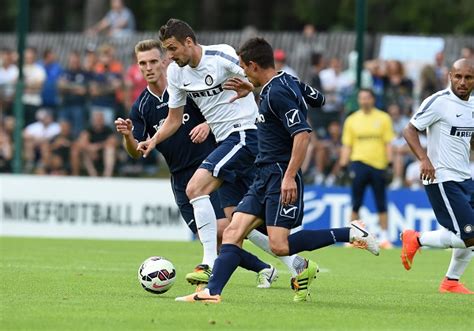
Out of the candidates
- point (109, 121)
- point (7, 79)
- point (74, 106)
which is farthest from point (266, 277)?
point (7, 79)

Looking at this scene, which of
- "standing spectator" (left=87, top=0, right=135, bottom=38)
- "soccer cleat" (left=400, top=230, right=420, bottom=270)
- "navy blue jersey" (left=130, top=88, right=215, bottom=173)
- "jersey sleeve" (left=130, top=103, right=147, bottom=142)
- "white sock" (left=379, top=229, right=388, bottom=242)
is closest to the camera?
"soccer cleat" (left=400, top=230, right=420, bottom=270)

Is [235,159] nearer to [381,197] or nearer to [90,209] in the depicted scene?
[381,197]

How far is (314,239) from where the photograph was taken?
10266 millimetres

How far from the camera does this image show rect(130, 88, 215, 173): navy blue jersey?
12.2 m

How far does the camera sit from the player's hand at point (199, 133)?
11445 mm

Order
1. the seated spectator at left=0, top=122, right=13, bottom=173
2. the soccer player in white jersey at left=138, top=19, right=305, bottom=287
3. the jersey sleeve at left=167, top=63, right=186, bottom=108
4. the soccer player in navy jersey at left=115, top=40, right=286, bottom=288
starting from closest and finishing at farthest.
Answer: the soccer player in white jersey at left=138, top=19, right=305, bottom=287, the jersey sleeve at left=167, top=63, right=186, bottom=108, the soccer player in navy jersey at left=115, top=40, right=286, bottom=288, the seated spectator at left=0, top=122, right=13, bottom=173

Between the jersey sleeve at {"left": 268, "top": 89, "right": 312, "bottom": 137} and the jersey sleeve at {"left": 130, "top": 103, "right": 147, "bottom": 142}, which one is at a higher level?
the jersey sleeve at {"left": 268, "top": 89, "right": 312, "bottom": 137}

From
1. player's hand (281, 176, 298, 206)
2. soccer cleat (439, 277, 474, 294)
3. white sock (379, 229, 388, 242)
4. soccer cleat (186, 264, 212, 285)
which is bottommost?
white sock (379, 229, 388, 242)

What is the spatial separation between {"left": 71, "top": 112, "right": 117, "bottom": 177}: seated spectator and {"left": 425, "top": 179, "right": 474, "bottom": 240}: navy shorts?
11.2 m

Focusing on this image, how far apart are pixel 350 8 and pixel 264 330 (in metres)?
31.0

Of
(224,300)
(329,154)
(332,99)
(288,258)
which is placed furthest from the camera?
(332,99)

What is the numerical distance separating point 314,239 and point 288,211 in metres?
0.42

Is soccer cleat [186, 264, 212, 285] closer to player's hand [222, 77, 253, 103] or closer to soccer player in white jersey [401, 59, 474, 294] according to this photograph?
player's hand [222, 77, 253, 103]

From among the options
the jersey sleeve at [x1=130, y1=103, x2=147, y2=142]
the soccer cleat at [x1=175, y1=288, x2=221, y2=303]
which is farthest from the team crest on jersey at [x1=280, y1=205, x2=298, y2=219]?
the jersey sleeve at [x1=130, y1=103, x2=147, y2=142]
